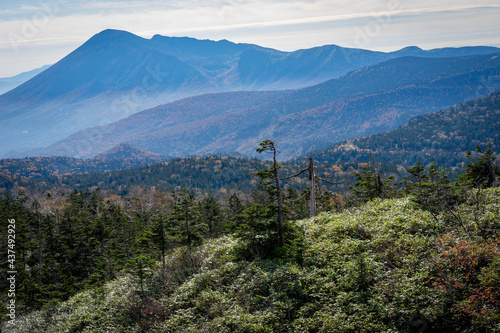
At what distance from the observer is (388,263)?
40.3 ft

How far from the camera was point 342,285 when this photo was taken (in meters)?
12.0

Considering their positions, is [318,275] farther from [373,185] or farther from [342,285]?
[373,185]

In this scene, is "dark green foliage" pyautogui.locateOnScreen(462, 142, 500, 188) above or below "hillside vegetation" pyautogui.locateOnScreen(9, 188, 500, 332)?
above

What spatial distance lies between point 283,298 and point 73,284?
1255 inches

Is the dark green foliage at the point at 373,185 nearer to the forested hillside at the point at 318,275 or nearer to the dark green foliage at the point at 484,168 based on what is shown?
the dark green foliage at the point at 484,168

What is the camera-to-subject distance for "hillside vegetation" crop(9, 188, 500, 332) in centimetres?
966

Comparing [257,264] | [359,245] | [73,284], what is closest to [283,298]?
[257,264]

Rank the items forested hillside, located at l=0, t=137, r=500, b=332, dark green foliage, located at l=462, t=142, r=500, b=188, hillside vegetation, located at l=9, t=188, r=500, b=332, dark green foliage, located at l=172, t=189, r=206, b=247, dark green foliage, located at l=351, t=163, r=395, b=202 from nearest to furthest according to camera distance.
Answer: hillside vegetation, located at l=9, t=188, r=500, b=332, forested hillside, located at l=0, t=137, r=500, b=332, dark green foliage, located at l=172, t=189, r=206, b=247, dark green foliage, located at l=462, t=142, r=500, b=188, dark green foliage, located at l=351, t=163, r=395, b=202

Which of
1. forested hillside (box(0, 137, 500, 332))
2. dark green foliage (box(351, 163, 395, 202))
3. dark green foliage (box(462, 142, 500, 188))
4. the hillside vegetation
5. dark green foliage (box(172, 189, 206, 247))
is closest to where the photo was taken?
the hillside vegetation

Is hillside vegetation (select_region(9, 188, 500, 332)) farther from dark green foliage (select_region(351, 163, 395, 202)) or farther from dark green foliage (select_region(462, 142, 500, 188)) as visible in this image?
dark green foliage (select_region(351, 163, 395, 202))

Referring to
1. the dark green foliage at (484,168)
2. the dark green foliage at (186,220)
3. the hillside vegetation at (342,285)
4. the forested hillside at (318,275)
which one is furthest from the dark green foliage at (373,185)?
the dark green foliage at (186,220)

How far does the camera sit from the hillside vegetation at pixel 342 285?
966 centimetres

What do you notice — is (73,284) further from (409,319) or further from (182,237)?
(409,319)

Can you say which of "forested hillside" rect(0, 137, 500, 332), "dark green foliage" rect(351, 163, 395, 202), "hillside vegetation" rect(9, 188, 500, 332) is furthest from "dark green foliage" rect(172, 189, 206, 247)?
"dark green foliage" rect(351, 163, 395, 202)
